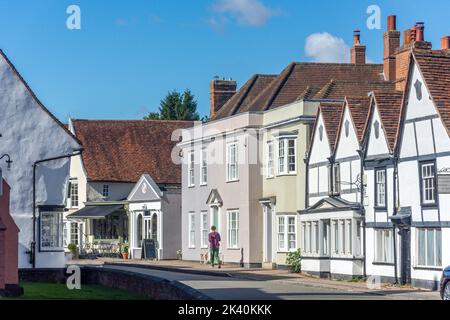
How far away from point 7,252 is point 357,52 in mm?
31910

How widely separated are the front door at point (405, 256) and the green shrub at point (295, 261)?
32.7 ft

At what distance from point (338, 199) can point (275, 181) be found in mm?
7272

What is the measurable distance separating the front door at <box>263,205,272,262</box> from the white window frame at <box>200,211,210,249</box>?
682 centimetres

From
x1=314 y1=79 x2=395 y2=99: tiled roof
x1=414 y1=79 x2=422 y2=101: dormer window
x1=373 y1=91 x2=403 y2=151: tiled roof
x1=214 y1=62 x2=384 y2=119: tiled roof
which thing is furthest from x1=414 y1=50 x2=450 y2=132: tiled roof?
x1=214 y1=62 x2=384 y2=119: tiled roof

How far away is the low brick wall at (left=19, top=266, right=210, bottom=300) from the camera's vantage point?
1095 inches

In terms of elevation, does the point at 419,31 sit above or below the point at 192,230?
above

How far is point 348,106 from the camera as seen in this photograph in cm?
4481

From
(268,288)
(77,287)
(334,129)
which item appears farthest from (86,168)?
(268,288)

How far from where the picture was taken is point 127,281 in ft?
121

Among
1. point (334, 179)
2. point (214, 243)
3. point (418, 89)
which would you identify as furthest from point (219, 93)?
point (418, 89)

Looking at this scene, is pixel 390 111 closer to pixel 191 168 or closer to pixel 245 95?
pixel 245 95

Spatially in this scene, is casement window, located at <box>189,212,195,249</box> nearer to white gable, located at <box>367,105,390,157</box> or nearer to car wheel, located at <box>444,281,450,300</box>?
white gable, located at <box>367,105,390,157</box>

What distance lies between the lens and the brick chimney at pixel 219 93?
67.8 meters
